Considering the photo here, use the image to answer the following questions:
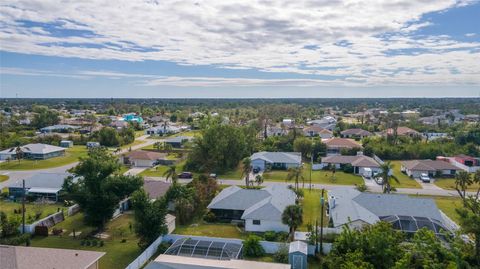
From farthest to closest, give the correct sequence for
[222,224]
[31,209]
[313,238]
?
[31,209] < [222,224] < [313,238]

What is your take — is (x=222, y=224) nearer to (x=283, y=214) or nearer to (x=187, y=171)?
(x=283, y=214)

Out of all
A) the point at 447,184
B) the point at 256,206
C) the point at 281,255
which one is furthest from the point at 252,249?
the point at 447,184

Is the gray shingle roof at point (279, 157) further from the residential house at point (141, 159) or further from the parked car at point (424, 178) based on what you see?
the parked car at point (424, 178)

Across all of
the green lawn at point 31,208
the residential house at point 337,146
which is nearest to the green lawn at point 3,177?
the green lawn at point 31,208

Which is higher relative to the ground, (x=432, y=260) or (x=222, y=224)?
(x=432, y=260)

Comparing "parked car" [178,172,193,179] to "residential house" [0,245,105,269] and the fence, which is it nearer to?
the fence

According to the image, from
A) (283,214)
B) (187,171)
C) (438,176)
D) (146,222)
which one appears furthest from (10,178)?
(438,176)

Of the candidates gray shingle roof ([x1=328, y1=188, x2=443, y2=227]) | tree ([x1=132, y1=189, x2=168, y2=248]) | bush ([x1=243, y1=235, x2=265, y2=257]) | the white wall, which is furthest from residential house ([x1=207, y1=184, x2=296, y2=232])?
tree ([x1=132, y1=189, x2=168, y2=248])
